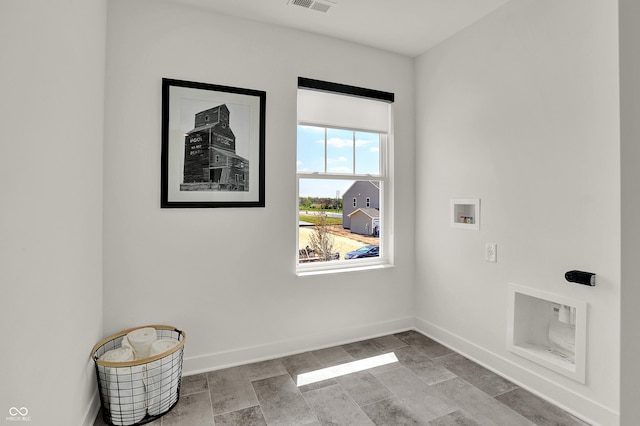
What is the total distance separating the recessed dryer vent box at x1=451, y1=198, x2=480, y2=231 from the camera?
263 centimetres

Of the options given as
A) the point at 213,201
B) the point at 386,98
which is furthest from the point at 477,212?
the point at 213,201

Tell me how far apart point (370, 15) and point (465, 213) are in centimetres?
172

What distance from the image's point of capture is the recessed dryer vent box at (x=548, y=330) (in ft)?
6.41

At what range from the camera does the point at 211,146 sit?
2.46m

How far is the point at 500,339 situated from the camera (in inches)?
96.1

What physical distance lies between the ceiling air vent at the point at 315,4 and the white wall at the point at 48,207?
4.12 feet

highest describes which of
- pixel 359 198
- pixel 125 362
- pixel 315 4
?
pixel 315 4

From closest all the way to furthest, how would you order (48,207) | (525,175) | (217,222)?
(48,207), (525,175), (217,222)

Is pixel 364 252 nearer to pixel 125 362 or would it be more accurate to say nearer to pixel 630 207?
pixel 125 362

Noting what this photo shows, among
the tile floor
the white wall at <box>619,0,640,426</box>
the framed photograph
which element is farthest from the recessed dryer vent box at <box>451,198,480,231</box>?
the white wall at <box>619,0,640,426</box>

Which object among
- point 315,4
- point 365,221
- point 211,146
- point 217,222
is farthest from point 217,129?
point 365,221

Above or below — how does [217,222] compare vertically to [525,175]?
below

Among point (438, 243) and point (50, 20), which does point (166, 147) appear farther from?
point (438, 243)

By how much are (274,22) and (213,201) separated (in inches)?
58.2
